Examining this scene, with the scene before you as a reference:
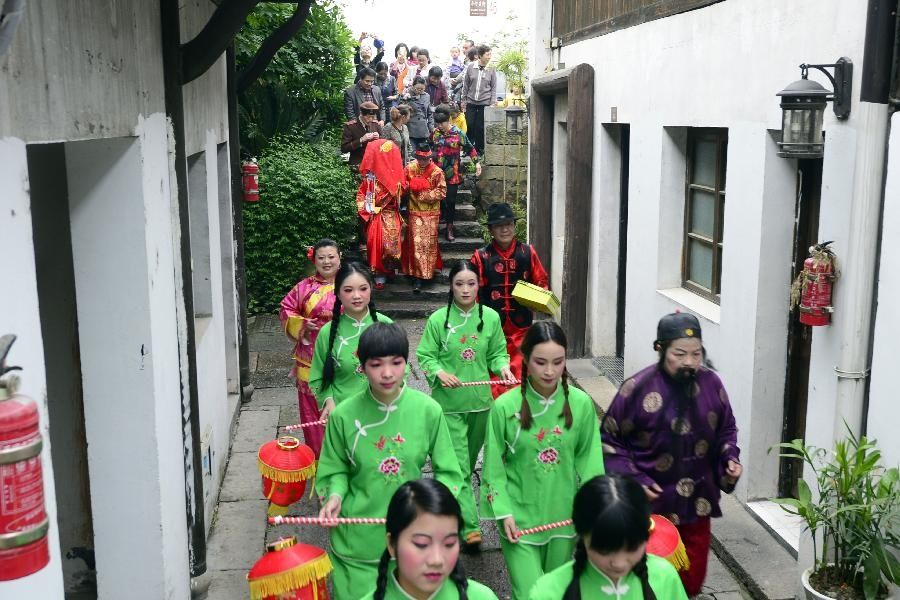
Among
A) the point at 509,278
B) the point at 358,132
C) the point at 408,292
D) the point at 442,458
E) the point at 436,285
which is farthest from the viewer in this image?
the point at 358,132

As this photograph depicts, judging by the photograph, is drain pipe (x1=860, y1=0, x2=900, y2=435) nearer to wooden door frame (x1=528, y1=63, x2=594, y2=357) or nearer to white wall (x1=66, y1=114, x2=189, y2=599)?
white wall (x1=66, y1=114, x2=189, y2=599)

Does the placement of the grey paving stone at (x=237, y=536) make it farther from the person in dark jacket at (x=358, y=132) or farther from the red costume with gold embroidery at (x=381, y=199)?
the person in dark jacket at (x=358, y=132)

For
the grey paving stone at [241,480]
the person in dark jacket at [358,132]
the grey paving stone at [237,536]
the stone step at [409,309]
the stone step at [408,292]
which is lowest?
the grey paving stone at [237,536]

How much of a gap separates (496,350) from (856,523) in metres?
2.84

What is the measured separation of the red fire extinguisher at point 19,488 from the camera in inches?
85.4

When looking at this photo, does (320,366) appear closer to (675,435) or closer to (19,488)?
(675,435)

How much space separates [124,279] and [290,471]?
5.09ft

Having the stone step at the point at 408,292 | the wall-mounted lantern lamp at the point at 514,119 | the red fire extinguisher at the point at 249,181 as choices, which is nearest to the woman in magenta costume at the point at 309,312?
the red fire extinguisher at the point at 249,181

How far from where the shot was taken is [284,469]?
17.8 feet

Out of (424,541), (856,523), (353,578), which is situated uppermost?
(424,541)

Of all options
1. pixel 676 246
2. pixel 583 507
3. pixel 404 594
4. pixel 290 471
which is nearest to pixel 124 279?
pixel 290 471

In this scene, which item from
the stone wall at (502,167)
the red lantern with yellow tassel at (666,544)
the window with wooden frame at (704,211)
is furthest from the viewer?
the stone wall at (502,167)

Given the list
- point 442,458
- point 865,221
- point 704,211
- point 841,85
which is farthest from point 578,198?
point 442,458

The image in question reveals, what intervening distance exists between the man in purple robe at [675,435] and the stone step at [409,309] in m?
8.48
